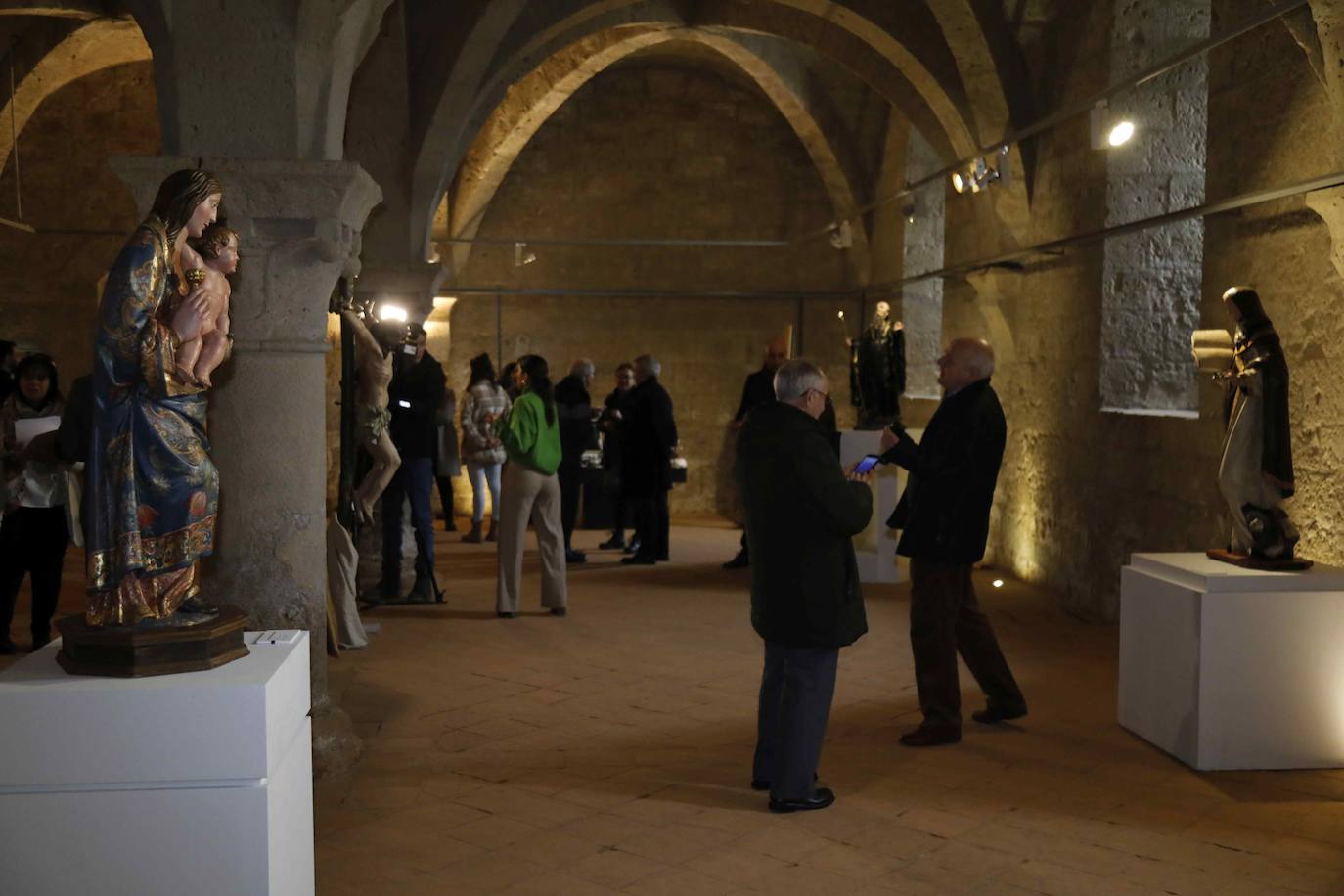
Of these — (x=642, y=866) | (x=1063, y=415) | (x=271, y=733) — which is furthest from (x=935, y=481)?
(x=1063, y=415)

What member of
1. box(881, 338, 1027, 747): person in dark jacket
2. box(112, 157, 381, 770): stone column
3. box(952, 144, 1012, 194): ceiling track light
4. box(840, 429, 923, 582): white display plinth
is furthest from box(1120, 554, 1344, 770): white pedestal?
box(840, 429, 923, 582): white display plinth

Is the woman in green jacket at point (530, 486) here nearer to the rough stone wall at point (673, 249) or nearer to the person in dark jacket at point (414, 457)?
the person in dark jacket at point (414, 457)

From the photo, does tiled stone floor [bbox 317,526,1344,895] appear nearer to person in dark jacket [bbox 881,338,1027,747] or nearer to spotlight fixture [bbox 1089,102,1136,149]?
person in dark jacket [bbox 881,338,1027,747]

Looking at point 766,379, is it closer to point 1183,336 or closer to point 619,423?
point 619,423

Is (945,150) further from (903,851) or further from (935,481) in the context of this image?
(903,851)

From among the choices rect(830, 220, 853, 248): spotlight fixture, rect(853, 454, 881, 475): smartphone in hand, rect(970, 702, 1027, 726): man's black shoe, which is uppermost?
rect(830, 220, 853, 248): spotlight fixture

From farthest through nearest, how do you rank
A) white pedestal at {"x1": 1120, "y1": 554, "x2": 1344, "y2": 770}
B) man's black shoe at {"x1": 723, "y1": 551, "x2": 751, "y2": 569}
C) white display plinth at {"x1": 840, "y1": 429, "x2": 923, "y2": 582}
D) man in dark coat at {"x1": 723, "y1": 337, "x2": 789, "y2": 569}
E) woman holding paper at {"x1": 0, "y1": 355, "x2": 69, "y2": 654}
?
man's black shoe at {"x1": 723, "y1": 551, "x2": 751, "y2": 569} < white display plinth at {"x1": 840, "y1": 429, "x2": 923, "y2": 582} < man in dark coat at {"x1": 723, "y1": 337, "x2": 789, "y2": 569} < woman holding paper at {"x1": 0, "y1": 355, "x2": 69, "y2": 654} < white pedestal at {"x1": 1120, "y1": 554, "x2": 1344, "y2": 770}

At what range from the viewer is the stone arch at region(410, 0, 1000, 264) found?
9102 millimetres

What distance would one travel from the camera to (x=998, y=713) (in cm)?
521

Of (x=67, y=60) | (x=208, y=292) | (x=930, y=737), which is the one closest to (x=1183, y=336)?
(x=930, y=737)

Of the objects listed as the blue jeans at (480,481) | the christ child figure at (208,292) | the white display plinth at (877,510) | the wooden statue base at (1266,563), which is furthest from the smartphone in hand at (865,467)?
the blue jeans at (480,481)

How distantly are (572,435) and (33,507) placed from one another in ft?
14.2

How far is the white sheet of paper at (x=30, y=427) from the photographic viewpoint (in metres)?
5.95

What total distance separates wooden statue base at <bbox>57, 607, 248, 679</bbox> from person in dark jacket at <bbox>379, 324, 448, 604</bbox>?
4850 mm
